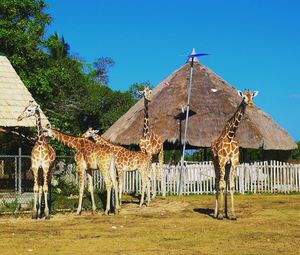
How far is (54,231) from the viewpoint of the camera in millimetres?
13250

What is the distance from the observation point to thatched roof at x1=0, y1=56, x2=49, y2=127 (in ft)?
62.3

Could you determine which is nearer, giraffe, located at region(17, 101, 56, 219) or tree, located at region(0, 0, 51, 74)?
giraffe, located at region(17, 101, 56, 219)

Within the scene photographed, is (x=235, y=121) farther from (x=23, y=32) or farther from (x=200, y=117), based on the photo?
(x=23, y=32)

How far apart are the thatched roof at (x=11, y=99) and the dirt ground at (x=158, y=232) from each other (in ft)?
13.2

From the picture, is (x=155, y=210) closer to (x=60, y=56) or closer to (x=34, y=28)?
(x=34, y=28)

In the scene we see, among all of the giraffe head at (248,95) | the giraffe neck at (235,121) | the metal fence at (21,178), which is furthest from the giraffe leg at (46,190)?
the giraffe head at (248,95)

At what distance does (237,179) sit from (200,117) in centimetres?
352

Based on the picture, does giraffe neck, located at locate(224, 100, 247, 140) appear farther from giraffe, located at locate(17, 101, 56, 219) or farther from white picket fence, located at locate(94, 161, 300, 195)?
white picket fence, located at locate(94, 161, 300, 195)

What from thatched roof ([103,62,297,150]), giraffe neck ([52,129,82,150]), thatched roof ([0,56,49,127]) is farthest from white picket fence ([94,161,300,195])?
giraffe neck ([52,129,82,150])

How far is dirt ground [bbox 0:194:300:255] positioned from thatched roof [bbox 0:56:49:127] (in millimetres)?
4013

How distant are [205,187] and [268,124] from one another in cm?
631

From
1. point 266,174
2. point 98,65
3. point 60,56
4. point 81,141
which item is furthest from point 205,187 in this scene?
point 98,65

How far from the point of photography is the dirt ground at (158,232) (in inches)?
428

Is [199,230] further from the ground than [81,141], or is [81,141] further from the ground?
[81,141]
